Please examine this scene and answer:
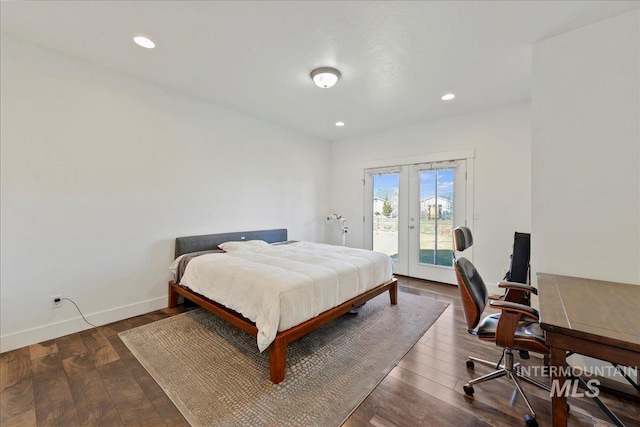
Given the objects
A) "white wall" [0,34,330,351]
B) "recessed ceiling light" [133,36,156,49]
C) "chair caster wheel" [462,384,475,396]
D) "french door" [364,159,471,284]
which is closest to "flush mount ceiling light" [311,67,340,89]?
"recessed ceiling light" [133,36,156,49]

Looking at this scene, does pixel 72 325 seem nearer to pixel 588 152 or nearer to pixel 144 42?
pixel 144 42

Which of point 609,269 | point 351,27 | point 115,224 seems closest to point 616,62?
point 609,269

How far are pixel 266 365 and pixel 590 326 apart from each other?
2174mm

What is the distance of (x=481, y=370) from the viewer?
82.7 inches

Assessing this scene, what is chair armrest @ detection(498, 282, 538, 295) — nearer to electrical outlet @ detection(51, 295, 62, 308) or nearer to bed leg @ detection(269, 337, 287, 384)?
bed leg @ detection(269, 337, 287, 384)

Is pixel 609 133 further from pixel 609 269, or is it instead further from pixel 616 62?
pixel 609 269

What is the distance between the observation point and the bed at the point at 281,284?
2039mm

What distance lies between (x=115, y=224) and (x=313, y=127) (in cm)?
361

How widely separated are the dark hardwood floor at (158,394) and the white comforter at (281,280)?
2.53 feet

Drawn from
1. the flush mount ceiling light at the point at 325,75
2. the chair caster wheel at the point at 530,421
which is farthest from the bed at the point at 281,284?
the flush mount ceiling light at the point at 325,75

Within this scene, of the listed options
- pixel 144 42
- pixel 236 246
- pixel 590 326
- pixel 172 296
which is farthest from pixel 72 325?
pixel 590 326

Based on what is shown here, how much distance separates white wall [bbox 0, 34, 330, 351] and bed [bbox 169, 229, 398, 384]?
0.44 metres

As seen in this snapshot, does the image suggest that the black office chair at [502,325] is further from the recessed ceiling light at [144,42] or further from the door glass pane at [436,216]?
the recessed ceiling light at [144,42]

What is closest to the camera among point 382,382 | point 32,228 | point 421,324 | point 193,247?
point 382,382
